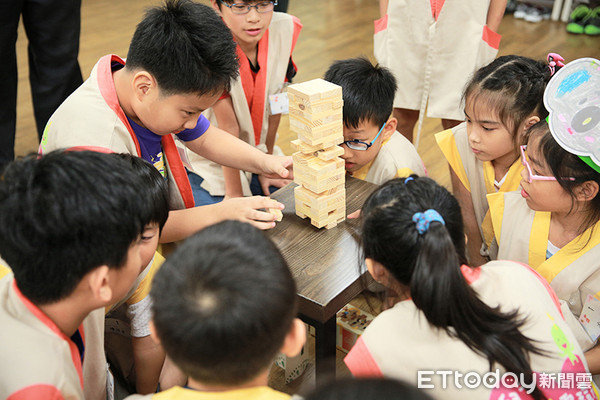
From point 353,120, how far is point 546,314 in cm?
91

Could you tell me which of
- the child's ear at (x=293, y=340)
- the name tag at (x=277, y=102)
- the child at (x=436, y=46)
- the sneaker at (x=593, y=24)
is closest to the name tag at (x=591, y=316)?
the child's ear at (x=293, y=340)

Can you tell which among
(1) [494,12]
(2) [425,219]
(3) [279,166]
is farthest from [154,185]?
(1) [494,12]

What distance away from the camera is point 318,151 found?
56.7 inches

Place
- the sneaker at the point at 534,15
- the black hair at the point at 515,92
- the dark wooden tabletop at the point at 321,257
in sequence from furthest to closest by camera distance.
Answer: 1. the sneaker at the point at 534,15
2. the black hair at the point at 515,92
3. the dark wooden tabletop at the point at 321,257

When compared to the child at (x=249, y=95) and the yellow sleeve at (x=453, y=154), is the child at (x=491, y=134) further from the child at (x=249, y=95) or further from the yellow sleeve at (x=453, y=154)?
the child at (x=249, y=95)

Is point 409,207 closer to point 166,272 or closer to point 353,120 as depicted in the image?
point 166,272

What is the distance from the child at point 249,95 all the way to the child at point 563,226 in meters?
1.08

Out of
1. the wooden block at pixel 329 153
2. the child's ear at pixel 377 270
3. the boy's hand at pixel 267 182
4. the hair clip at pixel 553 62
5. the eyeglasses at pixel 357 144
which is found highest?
the hair clip at pixel 553 62

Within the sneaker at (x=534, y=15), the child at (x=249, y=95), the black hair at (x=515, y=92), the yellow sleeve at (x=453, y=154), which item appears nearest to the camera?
the black hair at (x=515, y=92)

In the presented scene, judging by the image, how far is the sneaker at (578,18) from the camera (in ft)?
14.6

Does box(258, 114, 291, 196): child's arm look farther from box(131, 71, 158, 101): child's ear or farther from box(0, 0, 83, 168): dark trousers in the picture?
box(0, 0, 83, 168): dark trousers

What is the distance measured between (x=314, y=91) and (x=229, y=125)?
3.16 ft

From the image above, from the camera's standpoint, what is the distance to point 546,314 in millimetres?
1078

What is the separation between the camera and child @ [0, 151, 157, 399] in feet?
3.03
